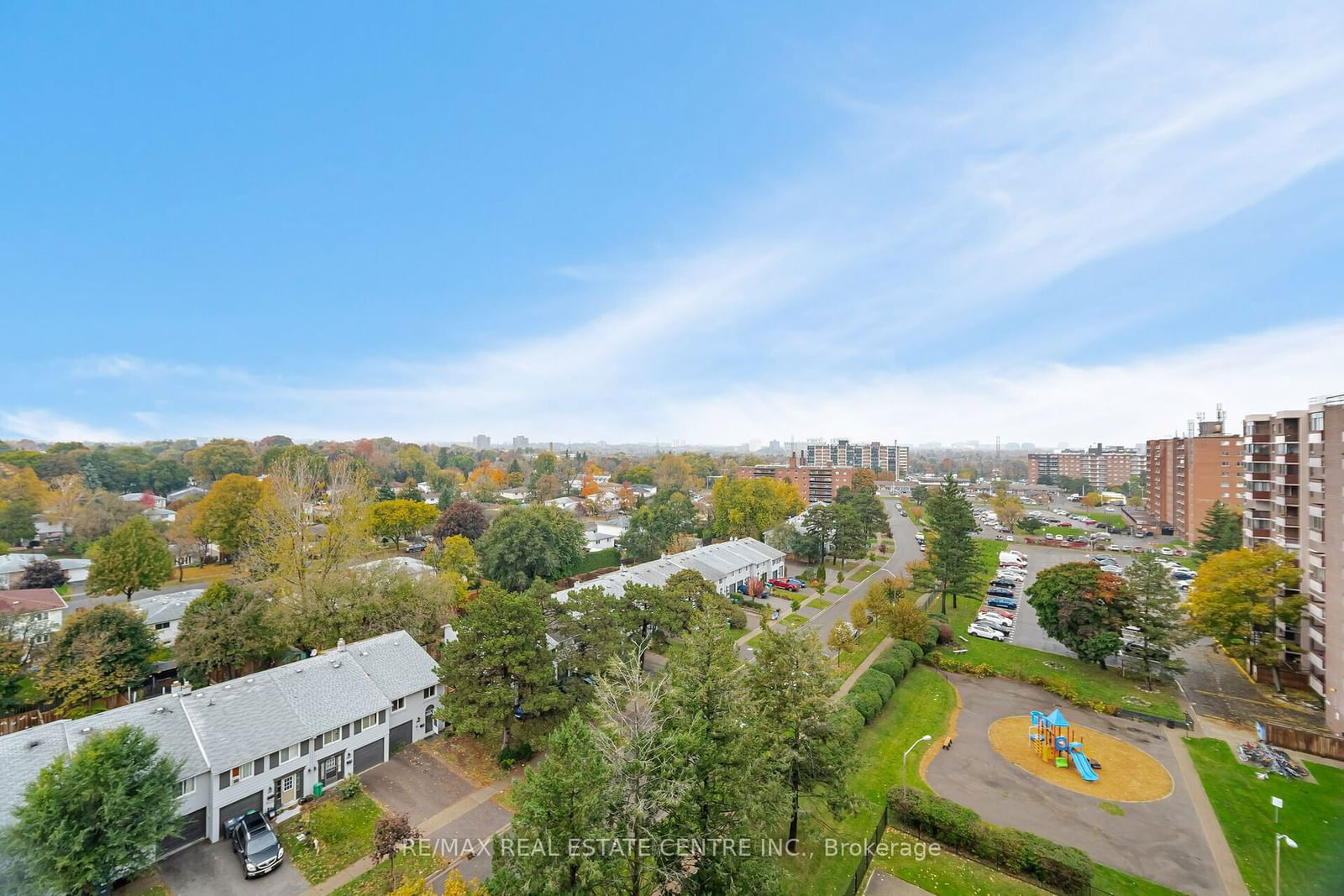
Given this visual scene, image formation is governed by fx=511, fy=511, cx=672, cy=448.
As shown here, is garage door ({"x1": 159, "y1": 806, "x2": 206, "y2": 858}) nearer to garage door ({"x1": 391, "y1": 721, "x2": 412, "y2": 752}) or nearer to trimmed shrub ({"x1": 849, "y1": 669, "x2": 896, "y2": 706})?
garage door ({"x1": 391, "y1": 721, "x2": 412, "y2": 752})

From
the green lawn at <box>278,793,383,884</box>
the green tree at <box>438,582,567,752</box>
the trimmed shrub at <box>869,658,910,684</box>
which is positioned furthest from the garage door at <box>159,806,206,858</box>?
the trimmed shrub at <box>869,658,910,684</box>

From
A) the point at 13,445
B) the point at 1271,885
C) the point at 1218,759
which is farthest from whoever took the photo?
the point at 13,445

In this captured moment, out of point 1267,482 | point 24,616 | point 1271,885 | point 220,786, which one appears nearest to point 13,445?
point 24,616

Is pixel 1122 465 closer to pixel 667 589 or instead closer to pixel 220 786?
pixel 667 589

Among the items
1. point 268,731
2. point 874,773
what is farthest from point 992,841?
point 268,731

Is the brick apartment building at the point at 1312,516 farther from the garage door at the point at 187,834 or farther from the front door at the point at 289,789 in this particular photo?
the garage door at the point at 187,834

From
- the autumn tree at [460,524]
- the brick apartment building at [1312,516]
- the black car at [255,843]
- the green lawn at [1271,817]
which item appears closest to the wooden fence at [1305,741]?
the green lawn at [1271,817]

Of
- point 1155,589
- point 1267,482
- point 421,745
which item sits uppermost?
point 1267,482

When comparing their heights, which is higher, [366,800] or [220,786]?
[220,786]
